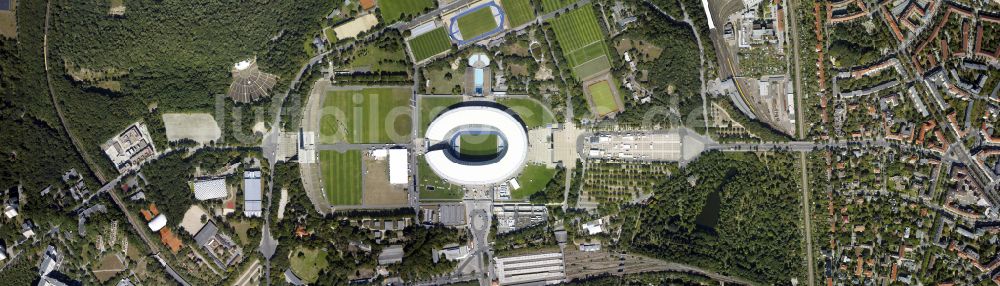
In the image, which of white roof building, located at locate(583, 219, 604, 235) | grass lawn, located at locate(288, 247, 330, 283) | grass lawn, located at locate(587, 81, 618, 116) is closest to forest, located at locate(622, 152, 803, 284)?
white roof building, located at locate(583, 219, 604, 235)

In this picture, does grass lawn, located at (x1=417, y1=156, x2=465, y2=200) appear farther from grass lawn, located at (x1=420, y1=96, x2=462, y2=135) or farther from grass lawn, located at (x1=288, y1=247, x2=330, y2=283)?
grass lawn, located at (x1=288, y1=247, x2=330, y2=283)

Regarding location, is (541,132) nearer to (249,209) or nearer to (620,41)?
(620,41)

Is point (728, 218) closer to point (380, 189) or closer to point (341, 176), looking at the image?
point (380, 189)

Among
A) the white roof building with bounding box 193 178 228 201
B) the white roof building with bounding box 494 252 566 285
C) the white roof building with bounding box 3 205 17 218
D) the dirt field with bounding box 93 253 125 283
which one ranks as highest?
the white roof building with bounding box 193 178 228 201

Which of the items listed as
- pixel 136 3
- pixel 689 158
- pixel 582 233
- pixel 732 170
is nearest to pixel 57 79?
pixel 136 3

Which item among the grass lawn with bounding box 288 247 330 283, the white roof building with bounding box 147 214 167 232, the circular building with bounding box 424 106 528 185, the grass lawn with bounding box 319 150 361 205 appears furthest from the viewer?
the grass lawn with bounding box 319 150 361 205

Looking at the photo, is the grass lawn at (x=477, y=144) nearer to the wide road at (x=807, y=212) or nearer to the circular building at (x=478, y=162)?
the circular building at (x=478, y=162)
